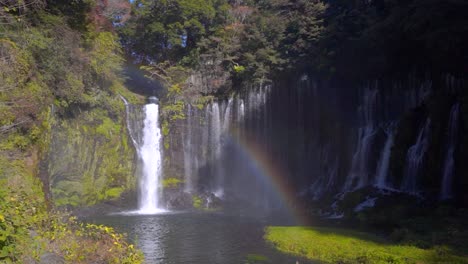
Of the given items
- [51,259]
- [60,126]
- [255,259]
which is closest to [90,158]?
[60,126]

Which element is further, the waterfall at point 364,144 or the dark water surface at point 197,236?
the waterfall at point 364,144

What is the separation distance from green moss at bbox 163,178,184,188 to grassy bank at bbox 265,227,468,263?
42.8 ft

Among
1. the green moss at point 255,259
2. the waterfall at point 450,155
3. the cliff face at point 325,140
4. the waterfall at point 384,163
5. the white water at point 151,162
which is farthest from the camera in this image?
the white water at point 151,162

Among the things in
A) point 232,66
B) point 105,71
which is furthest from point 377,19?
point 105,71

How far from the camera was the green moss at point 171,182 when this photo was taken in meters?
28.5

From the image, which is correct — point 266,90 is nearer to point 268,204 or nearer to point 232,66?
point 232,66

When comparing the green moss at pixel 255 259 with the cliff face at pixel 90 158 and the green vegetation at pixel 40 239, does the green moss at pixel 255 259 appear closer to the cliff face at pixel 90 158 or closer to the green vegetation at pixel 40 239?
the green vegetation at pixel 40 239

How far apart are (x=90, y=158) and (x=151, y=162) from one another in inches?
164

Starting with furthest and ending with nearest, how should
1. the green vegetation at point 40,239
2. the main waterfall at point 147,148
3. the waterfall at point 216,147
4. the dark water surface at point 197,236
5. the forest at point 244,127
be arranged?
the waterfall at point 216,147, the main waterfall at point 147,148, the forest at point 244,127, the dark water surface at point 197,236, the green vegetation at point 40,239

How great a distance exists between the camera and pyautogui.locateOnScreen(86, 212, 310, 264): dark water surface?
1334 centimetres

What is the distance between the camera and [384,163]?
21750mm

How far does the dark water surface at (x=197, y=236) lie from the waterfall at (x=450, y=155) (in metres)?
7.01

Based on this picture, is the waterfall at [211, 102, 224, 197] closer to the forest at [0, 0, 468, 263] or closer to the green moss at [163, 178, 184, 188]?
the forest at [0, 0, 468, 263]

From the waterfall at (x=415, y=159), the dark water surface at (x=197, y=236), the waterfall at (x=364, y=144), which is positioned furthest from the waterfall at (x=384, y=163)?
the dark water surface at (x=197, y=236)
